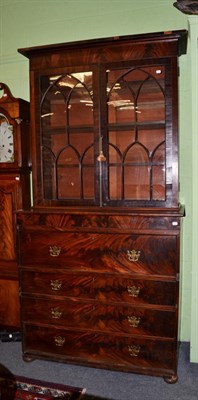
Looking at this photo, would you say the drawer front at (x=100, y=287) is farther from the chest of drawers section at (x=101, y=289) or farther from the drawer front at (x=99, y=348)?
the drawer front at (x=99, y=348)

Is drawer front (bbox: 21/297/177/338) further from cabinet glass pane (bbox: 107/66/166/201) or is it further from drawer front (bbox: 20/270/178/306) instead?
cabinet glass pane (bbox: 107/66/166/201)

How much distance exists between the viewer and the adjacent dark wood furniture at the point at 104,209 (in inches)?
78.8

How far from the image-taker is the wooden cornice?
1.83m

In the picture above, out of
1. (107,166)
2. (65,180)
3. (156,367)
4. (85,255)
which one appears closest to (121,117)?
(107,166)

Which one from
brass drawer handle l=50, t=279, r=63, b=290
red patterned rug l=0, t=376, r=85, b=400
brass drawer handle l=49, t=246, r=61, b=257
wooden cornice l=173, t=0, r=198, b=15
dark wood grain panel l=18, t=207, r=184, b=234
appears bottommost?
red patterned rug l=0, t=376, r=85, b=400

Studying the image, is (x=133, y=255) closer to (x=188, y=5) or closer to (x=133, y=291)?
(x=133, y=291)

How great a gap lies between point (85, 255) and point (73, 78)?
1.22 m

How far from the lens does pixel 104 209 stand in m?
2.12

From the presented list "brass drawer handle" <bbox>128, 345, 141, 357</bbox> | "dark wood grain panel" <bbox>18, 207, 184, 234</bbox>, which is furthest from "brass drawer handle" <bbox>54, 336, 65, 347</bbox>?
"dark wood grain panel" <bbox>18, 207, 184, 234</bbox>

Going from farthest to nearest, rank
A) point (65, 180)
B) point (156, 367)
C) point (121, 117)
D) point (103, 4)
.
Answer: point (103, 4)
point (65, 180)
point (121, 117)
point (156, 367)

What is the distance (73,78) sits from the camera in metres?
2.19

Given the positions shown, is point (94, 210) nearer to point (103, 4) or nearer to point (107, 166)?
point (107, 166)

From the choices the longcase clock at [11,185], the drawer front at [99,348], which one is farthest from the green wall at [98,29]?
the drawer front at [99,348]

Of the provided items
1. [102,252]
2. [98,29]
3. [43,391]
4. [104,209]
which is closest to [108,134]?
[104,209]
